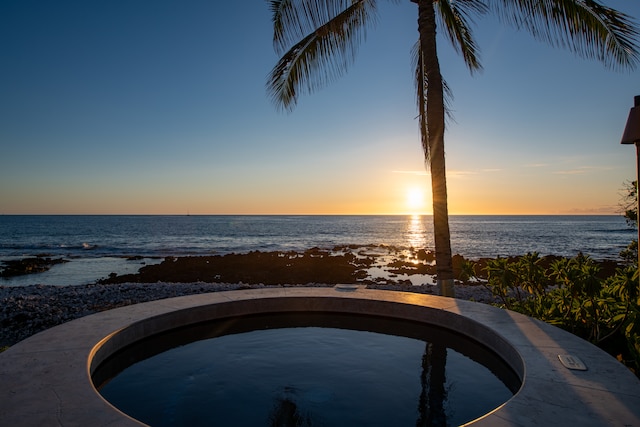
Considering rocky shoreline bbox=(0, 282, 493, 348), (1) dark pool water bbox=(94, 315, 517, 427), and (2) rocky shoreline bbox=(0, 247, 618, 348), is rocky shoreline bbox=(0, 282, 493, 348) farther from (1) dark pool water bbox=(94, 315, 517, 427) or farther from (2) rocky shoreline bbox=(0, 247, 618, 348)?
(1) dark pool water bbox=(94, 315, 517, 427)

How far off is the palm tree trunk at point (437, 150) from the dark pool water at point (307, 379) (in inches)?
70.8

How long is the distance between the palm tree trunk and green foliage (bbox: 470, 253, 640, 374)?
1.12 m

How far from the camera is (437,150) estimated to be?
313 inches

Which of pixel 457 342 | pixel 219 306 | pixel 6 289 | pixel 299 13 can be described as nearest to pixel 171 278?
pixel 6 289

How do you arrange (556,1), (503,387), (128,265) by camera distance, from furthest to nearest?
(128,265) < (556,1) < (503,387)

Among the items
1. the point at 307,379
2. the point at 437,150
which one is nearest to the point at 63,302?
the point at 307,379

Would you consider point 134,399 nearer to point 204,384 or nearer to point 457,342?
point 204,384

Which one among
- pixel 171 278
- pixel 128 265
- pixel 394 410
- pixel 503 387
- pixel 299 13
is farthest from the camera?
pixel 128 265

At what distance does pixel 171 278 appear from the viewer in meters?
21.3

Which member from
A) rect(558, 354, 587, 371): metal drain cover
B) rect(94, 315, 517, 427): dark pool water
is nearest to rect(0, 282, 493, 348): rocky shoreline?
rect(94, 315, 517, 427): dark pool water

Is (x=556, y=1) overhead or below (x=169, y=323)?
overhead

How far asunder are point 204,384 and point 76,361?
1.45 meters

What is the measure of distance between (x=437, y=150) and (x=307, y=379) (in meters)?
5.27

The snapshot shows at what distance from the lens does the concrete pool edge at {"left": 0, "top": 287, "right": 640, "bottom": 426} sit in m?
3.17
